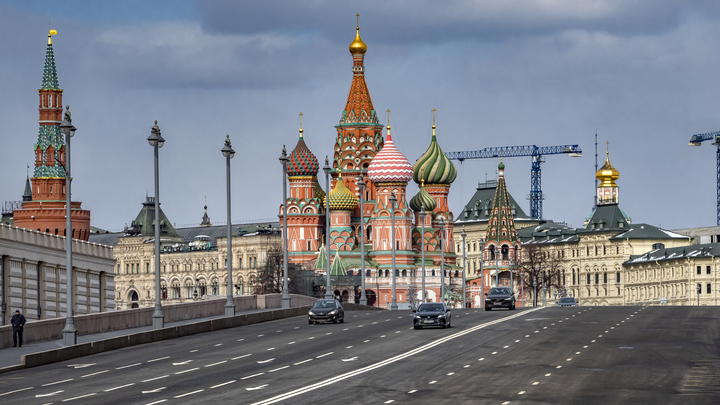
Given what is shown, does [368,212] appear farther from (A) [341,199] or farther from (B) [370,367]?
(B) [370,367]

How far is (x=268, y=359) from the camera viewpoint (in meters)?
45.5

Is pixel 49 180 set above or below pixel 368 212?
above

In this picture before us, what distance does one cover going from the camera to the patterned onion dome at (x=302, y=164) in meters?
175

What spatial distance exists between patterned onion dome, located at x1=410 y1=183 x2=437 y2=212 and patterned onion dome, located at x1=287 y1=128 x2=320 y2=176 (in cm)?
1352

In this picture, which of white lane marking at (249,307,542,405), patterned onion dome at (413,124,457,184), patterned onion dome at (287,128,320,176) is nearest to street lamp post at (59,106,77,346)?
white lane marking at (249,307,542,405)

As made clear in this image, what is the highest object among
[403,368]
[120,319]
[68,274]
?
[68,274]

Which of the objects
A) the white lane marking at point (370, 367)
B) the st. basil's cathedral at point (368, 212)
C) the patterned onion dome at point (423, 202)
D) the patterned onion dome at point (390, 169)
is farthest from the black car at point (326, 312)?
the patterned onion dome at point (423, 202)

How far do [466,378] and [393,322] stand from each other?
26.0 m

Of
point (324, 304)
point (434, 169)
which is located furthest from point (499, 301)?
point (434, 169)

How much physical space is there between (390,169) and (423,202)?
9532mm

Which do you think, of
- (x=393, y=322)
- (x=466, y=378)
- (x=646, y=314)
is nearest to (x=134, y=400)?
(x=466, y=378)

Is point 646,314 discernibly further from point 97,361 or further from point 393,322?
point 97,361

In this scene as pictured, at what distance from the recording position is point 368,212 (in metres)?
173

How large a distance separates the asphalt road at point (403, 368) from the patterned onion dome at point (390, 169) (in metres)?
109
